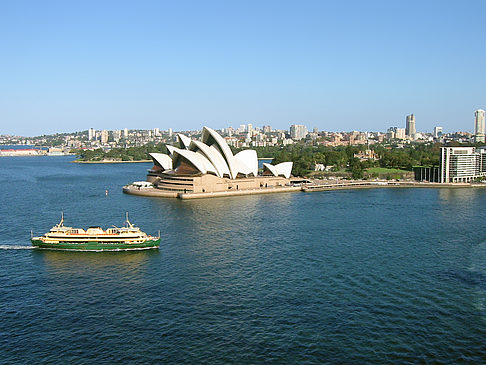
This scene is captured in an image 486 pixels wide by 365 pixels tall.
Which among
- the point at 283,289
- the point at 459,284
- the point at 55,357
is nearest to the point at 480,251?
the point at 459,284

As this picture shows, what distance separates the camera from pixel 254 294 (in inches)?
512

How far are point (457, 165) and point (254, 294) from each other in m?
34.6

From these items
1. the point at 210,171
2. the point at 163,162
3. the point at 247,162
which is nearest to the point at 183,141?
the point at 163,162

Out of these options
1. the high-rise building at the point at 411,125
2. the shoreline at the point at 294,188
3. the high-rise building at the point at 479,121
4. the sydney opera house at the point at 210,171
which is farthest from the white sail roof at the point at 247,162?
the high-rise building at the point at 411,125

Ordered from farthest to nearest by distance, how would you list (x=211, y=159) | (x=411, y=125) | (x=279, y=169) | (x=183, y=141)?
(x=411, y=125) < (x=279, y=169) < (x=183, y=141) < (x=211, y=159)

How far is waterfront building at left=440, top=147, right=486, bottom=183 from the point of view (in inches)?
1667

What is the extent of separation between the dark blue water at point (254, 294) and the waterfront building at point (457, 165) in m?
19.8

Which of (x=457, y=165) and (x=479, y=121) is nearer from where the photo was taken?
(x=457, y=165)

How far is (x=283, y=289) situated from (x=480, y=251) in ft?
27.8

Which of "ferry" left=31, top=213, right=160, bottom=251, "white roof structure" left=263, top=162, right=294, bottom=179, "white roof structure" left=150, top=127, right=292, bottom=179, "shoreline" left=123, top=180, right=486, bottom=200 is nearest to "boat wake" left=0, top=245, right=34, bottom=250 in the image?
"ferry" left=31, top=213, right=160, bottom=251

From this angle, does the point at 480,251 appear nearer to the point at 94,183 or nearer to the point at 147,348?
the point at 147,348

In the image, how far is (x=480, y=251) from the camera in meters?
17.6

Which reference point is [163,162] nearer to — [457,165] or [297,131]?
[457,165]

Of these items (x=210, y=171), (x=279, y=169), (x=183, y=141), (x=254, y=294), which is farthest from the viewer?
(x=279, y=169)
